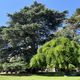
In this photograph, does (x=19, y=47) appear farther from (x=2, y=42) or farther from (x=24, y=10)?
(x=24, y=10)

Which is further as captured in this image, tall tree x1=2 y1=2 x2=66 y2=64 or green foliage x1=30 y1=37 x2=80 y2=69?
tall tree x1=2 y1=2 x2=66 y2=64

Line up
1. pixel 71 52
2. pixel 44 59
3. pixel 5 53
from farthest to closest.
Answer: pixel 5 53 → pixel 44 59 → pixel 71 52

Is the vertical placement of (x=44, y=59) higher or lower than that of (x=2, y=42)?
lower

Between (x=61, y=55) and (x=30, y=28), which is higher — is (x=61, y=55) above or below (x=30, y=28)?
below

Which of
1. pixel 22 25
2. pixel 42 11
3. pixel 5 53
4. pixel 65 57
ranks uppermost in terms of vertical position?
pixel 42 11

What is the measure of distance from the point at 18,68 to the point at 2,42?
5295mm

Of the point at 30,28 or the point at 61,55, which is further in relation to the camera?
the point at 30,28

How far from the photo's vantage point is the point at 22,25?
35219 millimetres

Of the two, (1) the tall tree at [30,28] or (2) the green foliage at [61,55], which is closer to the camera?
(2) the green foliage at [61,55]

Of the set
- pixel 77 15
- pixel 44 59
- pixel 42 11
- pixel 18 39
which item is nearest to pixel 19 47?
pixel 18 39

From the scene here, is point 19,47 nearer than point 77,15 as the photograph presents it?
No

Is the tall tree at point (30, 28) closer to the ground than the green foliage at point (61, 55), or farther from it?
farther from it

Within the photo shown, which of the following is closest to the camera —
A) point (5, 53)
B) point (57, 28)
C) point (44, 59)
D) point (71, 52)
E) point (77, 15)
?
point (71, 52)

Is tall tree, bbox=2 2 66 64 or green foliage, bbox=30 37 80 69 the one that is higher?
tall tree, bbox=2 2 66 64
